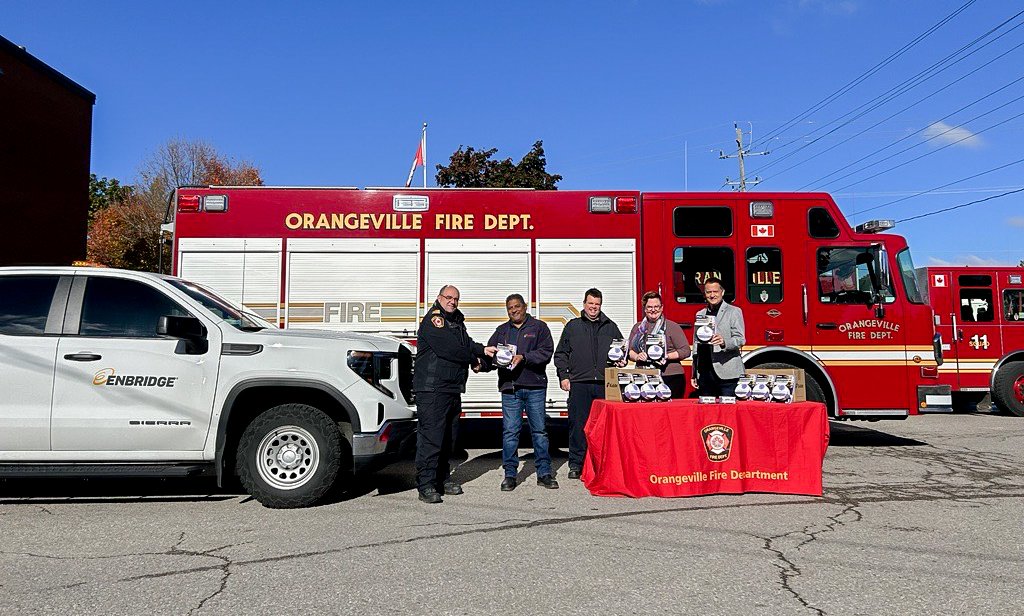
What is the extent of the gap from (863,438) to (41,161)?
2327 centimetres

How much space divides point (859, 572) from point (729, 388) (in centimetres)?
311

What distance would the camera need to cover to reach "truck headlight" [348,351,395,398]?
5.97m

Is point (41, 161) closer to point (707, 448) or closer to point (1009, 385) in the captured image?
point (707, 448)

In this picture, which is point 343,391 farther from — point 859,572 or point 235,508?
point 859,572

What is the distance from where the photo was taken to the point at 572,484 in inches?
269

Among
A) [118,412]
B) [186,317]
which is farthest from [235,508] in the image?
[186,317]

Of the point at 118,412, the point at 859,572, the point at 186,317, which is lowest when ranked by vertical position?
the point at 859,572

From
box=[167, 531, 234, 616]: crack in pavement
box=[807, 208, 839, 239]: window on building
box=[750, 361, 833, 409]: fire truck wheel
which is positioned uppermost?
box=[807, 208, 839, 239]: window on building

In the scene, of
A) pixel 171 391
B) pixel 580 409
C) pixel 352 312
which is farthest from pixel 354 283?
pixel 580 409

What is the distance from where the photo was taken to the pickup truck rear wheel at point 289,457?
5.83m

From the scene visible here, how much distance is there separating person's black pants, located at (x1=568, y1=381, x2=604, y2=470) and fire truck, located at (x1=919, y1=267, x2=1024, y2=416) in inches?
382

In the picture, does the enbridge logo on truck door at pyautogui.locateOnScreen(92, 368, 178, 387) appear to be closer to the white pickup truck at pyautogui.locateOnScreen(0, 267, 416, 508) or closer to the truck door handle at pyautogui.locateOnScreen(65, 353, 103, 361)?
the white pickup truck at pyautogui.locateOnScreen(0, 267, 416, 508)

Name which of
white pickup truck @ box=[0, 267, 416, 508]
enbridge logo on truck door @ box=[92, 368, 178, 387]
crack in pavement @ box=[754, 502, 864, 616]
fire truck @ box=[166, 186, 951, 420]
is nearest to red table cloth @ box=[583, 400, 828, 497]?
crack in pavement @ box=[754, 502, 864, 616]

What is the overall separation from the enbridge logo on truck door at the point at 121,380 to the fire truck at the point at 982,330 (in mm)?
13292
